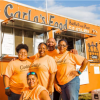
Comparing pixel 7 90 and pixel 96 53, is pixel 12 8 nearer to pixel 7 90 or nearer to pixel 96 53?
pixel 7 90

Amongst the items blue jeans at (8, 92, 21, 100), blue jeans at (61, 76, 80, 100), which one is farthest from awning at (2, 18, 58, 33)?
blue jeans at (61, 76, 80, 100)

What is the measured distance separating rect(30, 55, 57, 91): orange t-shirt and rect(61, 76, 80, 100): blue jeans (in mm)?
406

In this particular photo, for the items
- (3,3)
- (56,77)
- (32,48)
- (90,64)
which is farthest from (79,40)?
(56,77)

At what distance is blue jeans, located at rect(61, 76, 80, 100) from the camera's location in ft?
9.71

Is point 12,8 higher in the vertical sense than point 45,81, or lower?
higher

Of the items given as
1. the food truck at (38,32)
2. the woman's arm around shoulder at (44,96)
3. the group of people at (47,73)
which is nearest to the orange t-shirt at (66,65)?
the group of people at (47,73)

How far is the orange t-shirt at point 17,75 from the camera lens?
9.64 feet

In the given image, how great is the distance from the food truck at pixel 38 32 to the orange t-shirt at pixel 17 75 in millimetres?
2100

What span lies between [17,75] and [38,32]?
3531 millimetres

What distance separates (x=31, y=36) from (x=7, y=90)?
352 centimetres

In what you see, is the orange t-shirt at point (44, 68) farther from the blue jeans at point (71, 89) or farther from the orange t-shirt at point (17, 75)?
the blue jeans at point (71, 89)

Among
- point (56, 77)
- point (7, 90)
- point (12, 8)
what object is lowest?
point (7, 90)

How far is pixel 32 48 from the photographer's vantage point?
607 cm

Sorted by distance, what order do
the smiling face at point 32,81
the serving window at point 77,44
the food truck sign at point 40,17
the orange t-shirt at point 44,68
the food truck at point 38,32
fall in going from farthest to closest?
the serving window at point 77,44 < the food truck sign at point 40,17 < the food truck at point 38,32 < the orange t-shirt at point 44,68 < the smiling face at point 32,81
